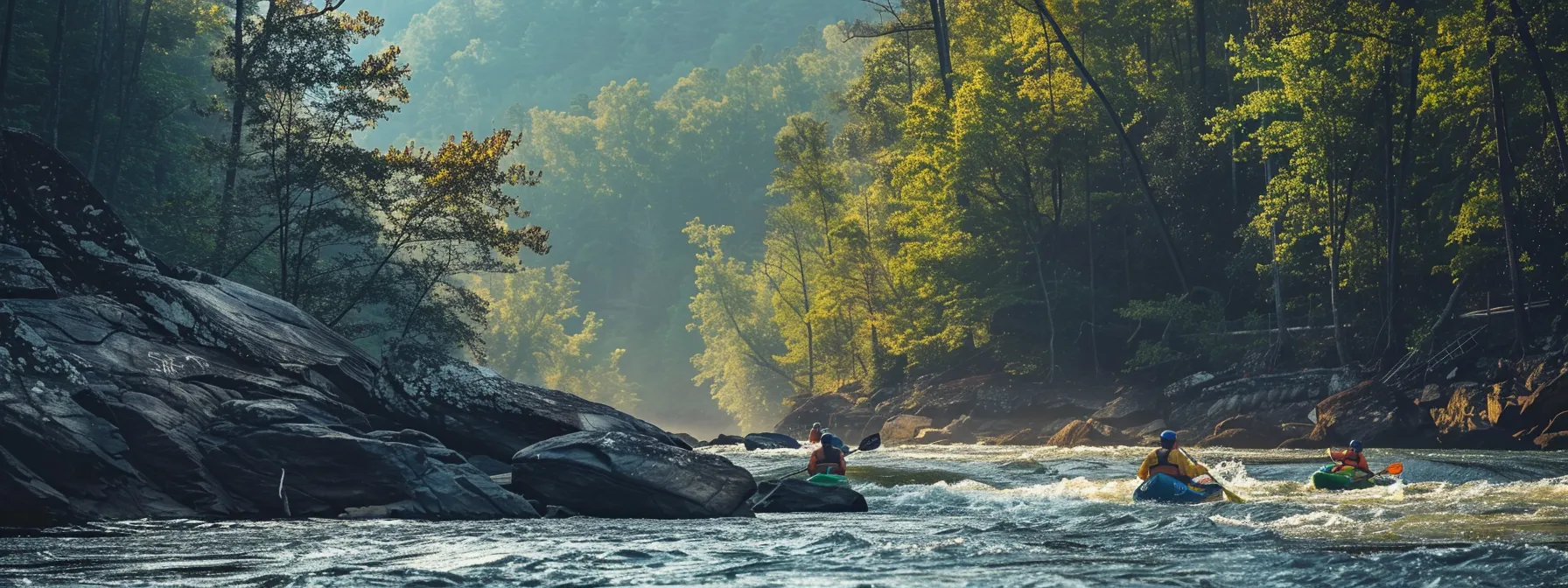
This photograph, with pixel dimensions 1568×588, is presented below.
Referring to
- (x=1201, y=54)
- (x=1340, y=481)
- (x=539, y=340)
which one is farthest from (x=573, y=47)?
(x=1340, y=481)

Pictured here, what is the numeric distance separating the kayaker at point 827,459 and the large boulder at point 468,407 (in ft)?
7.07

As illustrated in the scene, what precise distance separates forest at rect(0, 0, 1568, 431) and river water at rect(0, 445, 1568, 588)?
8818 millimetres

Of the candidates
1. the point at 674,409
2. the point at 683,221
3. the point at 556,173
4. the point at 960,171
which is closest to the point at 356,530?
the point at 960,171

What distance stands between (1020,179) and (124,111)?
28.7 metres

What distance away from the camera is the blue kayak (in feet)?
52.2

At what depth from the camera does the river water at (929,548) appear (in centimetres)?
988

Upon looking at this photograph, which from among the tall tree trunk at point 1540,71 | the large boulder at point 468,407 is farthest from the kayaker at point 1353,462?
the tall tree trunk at point 1540,71

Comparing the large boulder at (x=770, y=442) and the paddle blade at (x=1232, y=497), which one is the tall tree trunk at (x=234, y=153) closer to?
the large boulder at (x=770, y=442)

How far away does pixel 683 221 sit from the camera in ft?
387

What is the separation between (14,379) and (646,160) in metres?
109

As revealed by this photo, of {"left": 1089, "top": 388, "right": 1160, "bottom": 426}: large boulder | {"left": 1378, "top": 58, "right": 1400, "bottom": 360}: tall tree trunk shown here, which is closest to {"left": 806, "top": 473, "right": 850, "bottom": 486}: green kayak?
{"left": 1378, "top": 58, "right": 1400, "bottom": 360}: tall tree trunk

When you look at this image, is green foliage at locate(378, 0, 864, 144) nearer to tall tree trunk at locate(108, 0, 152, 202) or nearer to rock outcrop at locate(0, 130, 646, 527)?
tall tree trunk at locate(108, 0, 152, 202)

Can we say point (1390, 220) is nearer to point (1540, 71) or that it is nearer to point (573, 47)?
point (1540, 71)

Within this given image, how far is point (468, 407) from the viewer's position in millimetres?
19141
